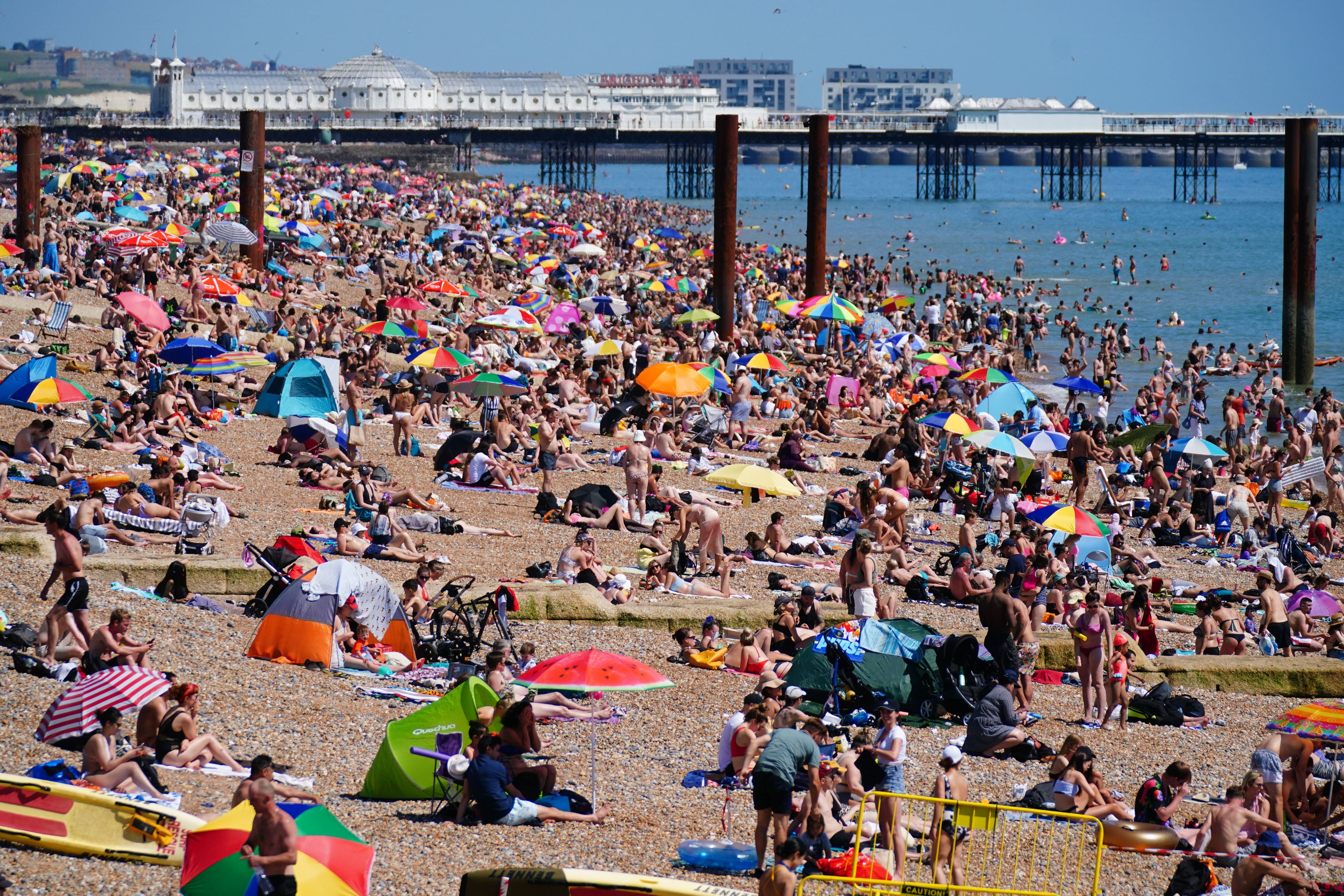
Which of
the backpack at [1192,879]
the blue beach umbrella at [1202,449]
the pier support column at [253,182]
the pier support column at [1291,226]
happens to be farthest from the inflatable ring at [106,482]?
the pier support column at [1291,226]

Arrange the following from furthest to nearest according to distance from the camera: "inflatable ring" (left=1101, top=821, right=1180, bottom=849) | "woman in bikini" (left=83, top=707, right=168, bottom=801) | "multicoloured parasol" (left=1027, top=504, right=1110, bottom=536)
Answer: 1. "multicoloured parasol" (left=1027, top=504, right=1110, bottom=536)
2. "inflatable ring" (left=1101, top=821, right=1180, bottom=849)
3. "woman in bikini" (left=83, top=707, right=168, bottom=801)

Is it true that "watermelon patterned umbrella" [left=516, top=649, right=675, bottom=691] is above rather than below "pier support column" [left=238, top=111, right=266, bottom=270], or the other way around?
below

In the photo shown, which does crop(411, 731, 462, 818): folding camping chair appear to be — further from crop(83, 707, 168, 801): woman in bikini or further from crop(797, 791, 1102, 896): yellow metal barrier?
crop(797, 791, 1102, 896): yellow metal barrier

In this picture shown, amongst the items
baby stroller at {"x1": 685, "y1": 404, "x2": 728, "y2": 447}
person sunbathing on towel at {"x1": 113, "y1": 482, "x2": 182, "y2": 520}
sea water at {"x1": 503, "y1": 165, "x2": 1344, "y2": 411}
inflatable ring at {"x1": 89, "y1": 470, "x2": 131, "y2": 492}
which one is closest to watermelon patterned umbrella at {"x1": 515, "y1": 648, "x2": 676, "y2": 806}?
person sunbathing on towel at {"x1": 113, "y1": 482, "x2": 182, "y2": 520}

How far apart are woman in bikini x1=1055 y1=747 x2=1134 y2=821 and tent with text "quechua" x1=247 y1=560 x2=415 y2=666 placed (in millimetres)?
4368

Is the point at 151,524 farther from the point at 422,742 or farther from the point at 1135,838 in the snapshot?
the point at 1135,838

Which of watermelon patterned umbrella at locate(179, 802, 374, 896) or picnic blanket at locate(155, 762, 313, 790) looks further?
picnic blanket at locate(155, 762, 313, 790)

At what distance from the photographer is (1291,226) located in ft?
90.6

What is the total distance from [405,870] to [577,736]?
2236 mm

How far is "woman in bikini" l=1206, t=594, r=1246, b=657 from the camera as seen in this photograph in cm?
1139

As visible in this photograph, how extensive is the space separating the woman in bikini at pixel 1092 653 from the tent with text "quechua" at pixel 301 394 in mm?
8391

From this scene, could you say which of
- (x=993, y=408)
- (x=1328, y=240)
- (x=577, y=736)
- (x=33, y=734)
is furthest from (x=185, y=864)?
(x=1328, y=240)

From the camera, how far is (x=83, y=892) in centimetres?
598

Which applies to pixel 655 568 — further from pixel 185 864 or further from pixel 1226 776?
pixel 185 864
